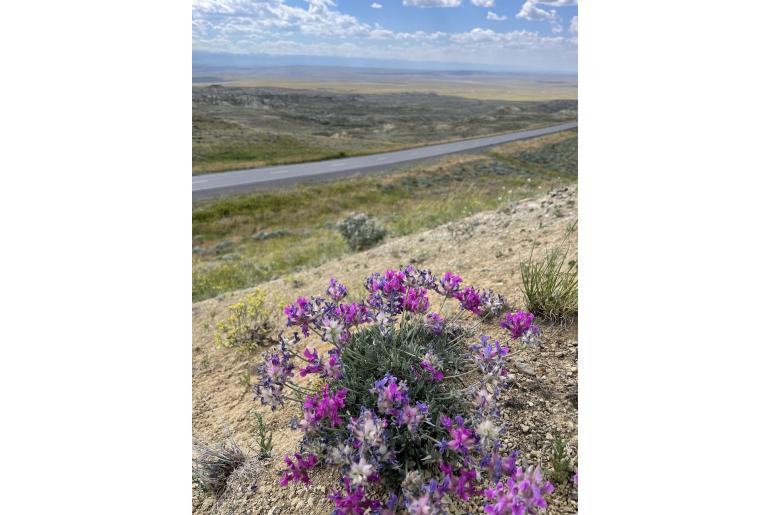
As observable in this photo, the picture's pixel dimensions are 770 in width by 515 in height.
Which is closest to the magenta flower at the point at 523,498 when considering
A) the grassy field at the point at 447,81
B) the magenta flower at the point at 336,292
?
the magenta flower at the point at 336,292

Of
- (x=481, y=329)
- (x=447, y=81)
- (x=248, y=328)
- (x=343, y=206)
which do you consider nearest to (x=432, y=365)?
(x=481, y=329)

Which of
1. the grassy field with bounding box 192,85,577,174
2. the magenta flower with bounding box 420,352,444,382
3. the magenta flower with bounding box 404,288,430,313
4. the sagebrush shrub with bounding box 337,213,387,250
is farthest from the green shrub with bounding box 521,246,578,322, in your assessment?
the sagebrush shrub with bounding box 337,213,387,250

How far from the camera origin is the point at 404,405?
1185 mm

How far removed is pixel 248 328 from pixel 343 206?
7.83m

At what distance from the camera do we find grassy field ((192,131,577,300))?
397 centimetres

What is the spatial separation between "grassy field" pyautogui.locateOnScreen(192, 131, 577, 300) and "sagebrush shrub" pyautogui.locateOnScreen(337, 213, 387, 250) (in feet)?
0.32

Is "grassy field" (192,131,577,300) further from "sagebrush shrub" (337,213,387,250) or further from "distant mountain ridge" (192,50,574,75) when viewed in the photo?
"distant mountain ridge" (192,50,574,75)
